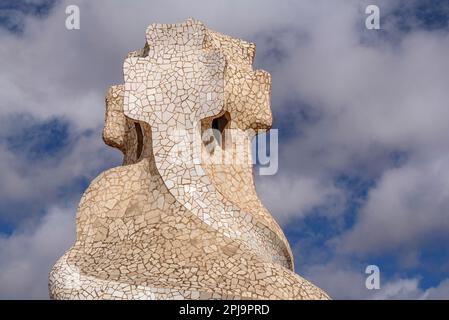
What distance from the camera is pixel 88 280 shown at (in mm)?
10242

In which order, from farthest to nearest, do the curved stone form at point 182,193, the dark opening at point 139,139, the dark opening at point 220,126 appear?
the dark opening at point 139,139 → the dark opening at point 220,126 → the curved stone form at point 182,193

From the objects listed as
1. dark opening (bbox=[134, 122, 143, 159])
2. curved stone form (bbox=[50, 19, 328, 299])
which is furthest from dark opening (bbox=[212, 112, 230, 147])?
dark opening (bbox=[134, 122, 143, 159])

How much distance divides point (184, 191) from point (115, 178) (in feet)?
4.40

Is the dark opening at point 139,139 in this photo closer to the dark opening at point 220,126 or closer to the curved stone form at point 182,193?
the curved stone form at point 182,193

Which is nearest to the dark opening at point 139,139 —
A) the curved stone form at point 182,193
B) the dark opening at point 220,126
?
the curved stone form at point 182,193

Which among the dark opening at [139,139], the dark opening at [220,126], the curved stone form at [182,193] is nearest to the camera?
the curved stone form at [182,193]

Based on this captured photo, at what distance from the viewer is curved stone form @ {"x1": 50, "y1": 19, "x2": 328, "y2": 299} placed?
10.2 meters

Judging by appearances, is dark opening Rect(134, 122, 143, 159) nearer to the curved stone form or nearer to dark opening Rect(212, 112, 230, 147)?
the curved stone form

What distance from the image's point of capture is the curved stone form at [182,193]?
10156 millimetres

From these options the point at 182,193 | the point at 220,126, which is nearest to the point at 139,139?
the point at 220,126

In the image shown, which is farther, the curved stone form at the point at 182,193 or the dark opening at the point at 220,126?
the dark opening at the point at 220,126
